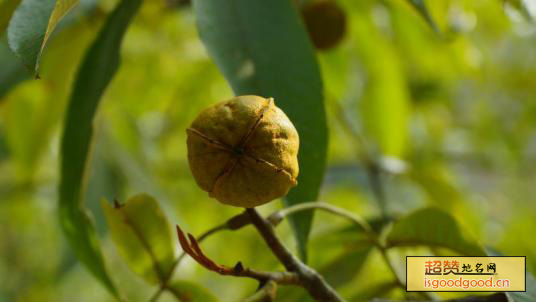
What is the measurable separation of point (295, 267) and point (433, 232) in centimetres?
29

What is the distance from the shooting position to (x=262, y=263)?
1.24m

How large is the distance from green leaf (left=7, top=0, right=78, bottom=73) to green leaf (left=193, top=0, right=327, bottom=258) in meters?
0.25

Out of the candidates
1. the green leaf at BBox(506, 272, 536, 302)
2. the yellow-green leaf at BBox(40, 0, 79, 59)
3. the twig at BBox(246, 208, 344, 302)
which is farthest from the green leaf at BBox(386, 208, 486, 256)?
the yellow-green leaf at BBox(40, 0, 79, 59)

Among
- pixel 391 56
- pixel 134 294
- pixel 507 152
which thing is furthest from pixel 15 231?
pixel 507 152

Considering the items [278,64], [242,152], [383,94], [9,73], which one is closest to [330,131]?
[278,64]

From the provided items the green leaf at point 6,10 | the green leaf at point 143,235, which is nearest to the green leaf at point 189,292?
the green leaf at point 143,235

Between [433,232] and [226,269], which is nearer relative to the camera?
[226,269]

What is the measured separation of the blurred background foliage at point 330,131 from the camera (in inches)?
68.4

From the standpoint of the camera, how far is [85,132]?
108cm

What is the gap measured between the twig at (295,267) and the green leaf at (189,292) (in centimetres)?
15

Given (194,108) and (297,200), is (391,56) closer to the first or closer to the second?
(194,108)

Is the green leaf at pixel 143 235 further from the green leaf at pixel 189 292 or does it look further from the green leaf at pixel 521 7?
the green leaf at pixel 521 7

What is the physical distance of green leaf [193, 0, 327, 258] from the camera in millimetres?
1004

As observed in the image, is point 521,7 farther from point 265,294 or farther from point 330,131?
point 265,294
